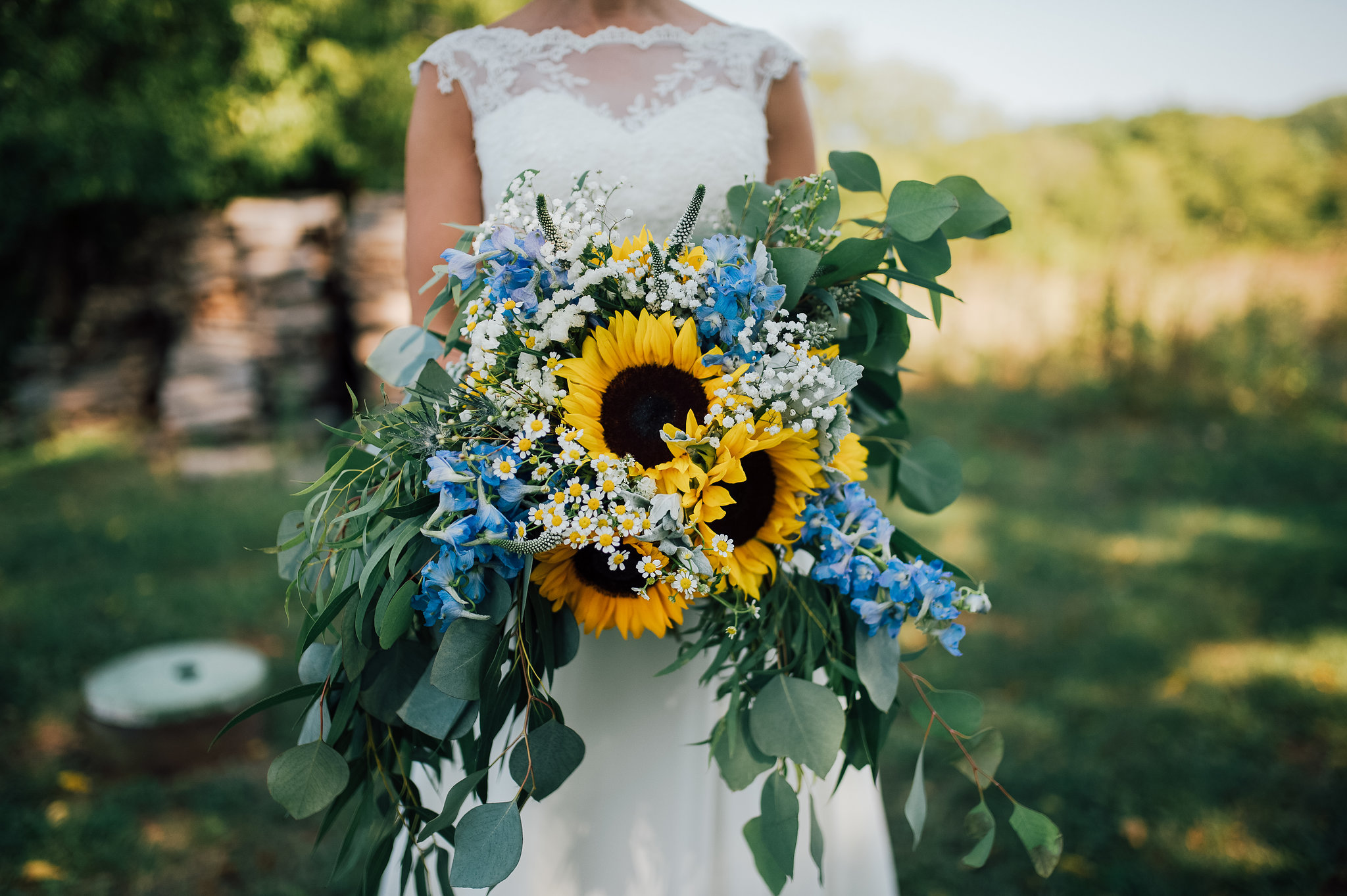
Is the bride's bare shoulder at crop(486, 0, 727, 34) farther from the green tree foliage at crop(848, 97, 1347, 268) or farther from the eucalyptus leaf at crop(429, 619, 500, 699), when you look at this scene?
the green tree foliage at crop(848, 97, 1347, 268)

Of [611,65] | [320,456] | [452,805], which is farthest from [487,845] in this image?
[320,456]

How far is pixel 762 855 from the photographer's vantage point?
47.8 inches

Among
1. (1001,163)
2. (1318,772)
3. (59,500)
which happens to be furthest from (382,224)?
(1001,163)

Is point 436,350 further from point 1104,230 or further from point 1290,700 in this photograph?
point 1104,230

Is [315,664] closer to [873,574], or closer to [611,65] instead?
[873,574]

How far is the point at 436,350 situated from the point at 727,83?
91 centimetres

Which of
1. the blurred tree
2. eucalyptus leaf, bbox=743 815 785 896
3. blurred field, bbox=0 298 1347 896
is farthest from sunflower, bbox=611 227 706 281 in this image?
the blurred tree

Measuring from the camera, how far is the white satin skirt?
1.58 meters

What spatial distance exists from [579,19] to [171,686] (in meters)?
2.73

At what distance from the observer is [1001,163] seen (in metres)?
18.2

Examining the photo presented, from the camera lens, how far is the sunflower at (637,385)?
1126 mm

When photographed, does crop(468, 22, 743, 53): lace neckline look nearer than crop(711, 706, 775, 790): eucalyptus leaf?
No

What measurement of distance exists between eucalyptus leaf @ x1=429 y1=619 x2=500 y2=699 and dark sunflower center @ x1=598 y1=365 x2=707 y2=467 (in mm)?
310

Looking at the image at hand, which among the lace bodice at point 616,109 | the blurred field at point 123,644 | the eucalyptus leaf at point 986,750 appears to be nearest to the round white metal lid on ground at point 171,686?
the blurred field at point 123,644
